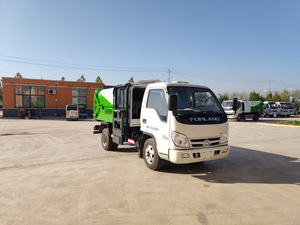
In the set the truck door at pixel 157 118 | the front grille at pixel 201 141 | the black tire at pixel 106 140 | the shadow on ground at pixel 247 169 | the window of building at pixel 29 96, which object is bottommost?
the shadow on ground at pixel 247 169

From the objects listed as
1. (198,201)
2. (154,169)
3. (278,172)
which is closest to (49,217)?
(198,201)

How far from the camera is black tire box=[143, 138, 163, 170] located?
231 inches

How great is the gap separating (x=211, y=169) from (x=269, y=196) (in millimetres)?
2004

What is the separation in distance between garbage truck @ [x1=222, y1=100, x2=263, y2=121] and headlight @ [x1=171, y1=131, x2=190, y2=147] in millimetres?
20992

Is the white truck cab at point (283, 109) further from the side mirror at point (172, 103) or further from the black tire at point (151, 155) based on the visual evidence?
the side mirror at point (172, 103)

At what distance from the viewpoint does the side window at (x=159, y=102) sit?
18.5ft

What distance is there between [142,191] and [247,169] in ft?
11.3

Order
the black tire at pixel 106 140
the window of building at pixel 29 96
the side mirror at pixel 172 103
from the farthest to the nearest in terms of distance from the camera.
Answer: the window of building at pixel 29 96 < the black tire at pixel 106 140 < the side mirror at pixel 172 103

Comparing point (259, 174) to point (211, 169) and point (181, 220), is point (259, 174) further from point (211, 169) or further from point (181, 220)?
point (181, 220)

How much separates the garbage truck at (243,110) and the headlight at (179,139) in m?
21.0

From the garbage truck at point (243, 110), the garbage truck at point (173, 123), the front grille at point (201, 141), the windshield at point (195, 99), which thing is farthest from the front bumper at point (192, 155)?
the garbage truck at point (243, 110)

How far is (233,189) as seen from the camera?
489cm

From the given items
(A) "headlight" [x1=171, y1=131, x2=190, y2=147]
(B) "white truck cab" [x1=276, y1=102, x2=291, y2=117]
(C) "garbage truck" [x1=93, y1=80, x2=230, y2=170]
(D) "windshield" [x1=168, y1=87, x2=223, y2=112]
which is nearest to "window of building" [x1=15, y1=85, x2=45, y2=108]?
(C) "garbage truck" [x1=93, y1=80, x2=230, y2=170]

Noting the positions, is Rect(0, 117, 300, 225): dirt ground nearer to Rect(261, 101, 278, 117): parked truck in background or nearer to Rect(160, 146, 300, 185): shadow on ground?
Rect(160, 146, 300, 185): shadow on ground
